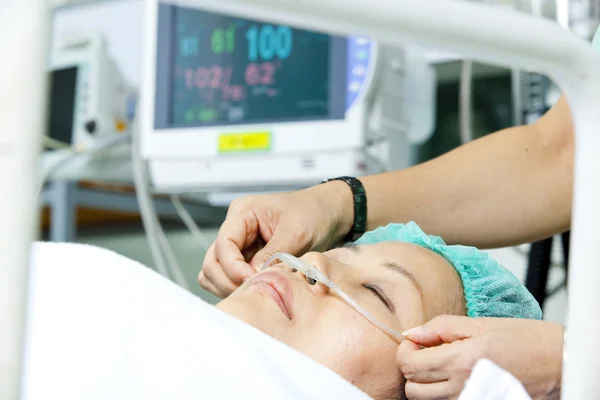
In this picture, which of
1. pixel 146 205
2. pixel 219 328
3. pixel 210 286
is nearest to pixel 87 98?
pixel 146 205

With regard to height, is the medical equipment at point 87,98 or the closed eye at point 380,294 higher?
the medical equipment at point 87,98

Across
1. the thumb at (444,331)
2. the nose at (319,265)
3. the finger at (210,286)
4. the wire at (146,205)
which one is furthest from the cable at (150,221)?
the thumb at (444,331)

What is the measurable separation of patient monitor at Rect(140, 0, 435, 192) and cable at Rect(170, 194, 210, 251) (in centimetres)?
15

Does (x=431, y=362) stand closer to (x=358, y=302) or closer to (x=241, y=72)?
(x=358, y=302)

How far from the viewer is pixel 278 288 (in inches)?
35.1

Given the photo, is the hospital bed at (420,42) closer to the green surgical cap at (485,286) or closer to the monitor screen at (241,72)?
the green surgical cap at (485,286)

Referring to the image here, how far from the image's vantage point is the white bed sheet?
587mm

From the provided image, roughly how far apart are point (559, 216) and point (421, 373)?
65 centimetres

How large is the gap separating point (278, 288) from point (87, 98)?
5.54ft

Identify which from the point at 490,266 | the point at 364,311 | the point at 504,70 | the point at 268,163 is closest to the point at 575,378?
the point at 364,311

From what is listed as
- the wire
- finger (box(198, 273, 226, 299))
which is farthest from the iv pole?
the wire

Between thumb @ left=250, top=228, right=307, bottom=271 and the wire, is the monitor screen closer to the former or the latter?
the wire

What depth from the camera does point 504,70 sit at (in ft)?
6.84

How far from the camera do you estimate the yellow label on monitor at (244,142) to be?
6.33ft
